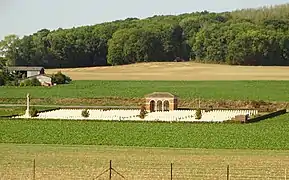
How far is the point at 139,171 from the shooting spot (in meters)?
28.1

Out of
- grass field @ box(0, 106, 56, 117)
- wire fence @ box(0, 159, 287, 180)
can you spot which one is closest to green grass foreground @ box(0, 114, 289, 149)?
grass field @ box(0, 106, 56, 117)

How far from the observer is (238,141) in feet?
143

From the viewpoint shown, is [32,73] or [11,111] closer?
[11,111]

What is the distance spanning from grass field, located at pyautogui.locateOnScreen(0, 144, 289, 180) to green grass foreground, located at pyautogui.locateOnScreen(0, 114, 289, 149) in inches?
116

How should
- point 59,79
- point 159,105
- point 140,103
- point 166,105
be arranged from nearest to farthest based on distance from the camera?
1. point 166,105
2. point 159,105
3. point 140,103
4. point 59,79

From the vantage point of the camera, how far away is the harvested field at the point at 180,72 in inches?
4500

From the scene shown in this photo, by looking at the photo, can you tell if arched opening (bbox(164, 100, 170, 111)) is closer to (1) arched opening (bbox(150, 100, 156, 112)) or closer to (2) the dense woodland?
(1) arched opening (bbox(150, 100, 156, 112))

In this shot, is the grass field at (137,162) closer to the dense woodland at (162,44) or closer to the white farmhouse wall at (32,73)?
the white farmhouse wall at (32,73)

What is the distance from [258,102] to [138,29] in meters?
71.9

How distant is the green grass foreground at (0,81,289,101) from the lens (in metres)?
89.4

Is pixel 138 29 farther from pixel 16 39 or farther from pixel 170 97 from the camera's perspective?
pixel 170 97

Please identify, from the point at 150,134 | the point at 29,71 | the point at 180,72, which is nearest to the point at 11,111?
the point at 150,134

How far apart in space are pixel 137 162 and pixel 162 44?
4488 inches

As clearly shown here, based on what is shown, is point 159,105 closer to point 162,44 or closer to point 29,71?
point 29,71
